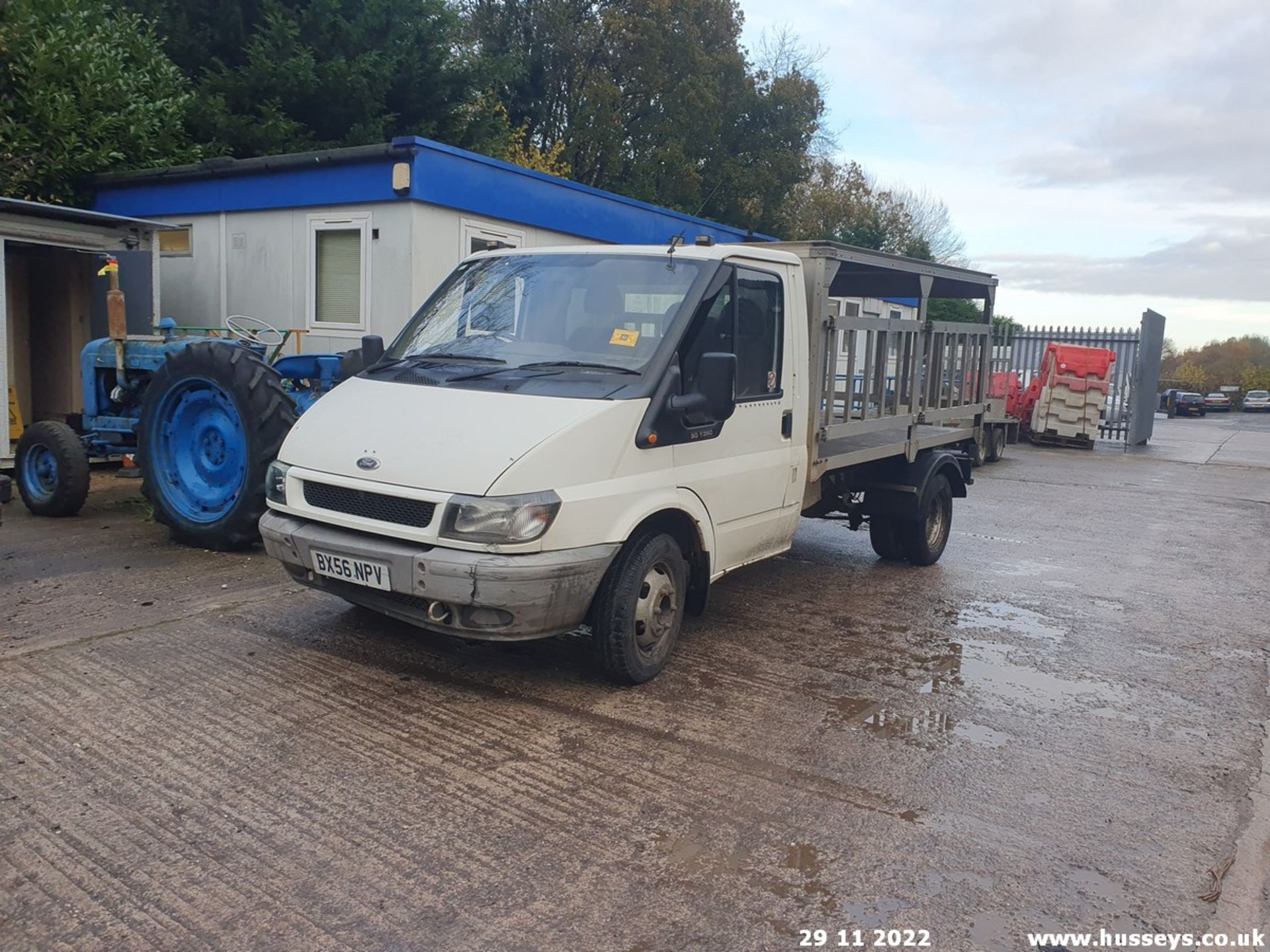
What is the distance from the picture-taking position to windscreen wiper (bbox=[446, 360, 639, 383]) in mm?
4988

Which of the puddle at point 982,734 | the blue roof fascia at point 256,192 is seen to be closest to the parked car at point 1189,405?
the blue roof fascia at point 256,192

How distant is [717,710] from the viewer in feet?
16.0

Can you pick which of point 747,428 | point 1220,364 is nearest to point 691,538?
point 747,428

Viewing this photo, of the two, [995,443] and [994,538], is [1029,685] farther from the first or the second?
[995,443]

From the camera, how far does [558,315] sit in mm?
5422

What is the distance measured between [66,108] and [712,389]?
11.4 m

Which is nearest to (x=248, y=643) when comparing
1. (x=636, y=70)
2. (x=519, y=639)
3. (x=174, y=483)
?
(x=519, y=639)

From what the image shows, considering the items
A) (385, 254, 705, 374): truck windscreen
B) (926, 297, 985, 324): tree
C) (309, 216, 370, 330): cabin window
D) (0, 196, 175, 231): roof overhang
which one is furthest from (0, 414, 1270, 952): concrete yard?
(926, 297, 985, 324): tree

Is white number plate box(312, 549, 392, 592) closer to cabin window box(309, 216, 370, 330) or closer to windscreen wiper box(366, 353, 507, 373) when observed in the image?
windscreen wiper box(366, 353, 507, 373)

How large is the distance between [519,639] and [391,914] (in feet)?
5.25

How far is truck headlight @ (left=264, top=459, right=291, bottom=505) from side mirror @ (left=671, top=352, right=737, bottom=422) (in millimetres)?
1970

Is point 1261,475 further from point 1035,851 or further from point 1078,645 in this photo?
point 1035,851

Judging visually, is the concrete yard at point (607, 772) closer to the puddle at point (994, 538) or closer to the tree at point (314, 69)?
the puddle at point (994, 538)

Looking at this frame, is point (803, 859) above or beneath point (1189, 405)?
beneath
